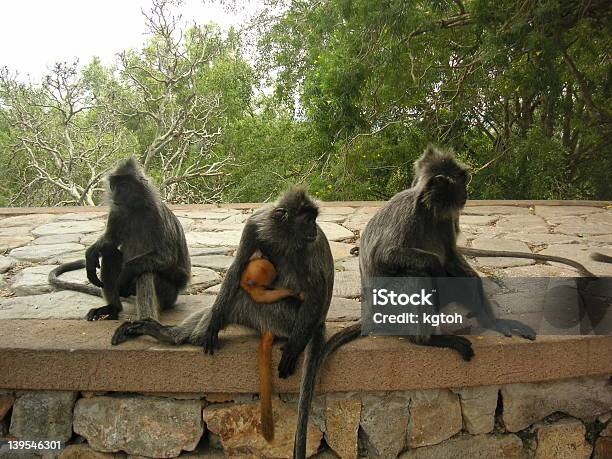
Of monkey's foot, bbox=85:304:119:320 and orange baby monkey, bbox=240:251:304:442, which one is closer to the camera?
orange baby monkey, bbox=240:251:304:442

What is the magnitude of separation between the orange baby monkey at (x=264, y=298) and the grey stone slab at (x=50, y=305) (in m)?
1.23

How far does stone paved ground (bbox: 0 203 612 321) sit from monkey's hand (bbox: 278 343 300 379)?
689mm

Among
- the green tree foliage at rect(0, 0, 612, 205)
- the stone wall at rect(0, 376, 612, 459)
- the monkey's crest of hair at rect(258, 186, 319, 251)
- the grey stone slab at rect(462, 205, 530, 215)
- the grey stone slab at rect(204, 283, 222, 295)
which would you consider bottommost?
the stone wall at rect(0, 376, 612, 459)

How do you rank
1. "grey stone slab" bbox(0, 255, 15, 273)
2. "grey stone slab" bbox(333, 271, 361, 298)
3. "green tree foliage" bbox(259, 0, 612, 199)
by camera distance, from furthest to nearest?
"green tree foliage" bbox(259, 0, 612, 199), "grey stone slab" bbox(0, 255, 15, 273), "grey stone slab" bbox(333, 271, 361, 298)

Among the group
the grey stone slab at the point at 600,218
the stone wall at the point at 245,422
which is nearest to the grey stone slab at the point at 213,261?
the stone wall at the point at 245,422

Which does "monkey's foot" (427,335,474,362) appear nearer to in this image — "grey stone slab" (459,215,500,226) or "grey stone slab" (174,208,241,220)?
"grey stone slab" (459,215,500,226)

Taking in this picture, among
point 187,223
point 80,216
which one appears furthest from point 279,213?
point 80,216

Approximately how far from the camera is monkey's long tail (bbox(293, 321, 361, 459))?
2564 mm

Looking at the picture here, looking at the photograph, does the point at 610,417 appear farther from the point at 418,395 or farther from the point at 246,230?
the point at 246,230

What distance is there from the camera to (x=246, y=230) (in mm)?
2789

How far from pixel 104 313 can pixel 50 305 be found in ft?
1.94

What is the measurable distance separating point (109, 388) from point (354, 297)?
1.60 metres

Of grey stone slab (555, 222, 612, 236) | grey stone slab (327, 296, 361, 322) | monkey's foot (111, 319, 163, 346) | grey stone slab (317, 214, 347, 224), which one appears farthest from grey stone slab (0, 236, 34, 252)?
grey stone slab (555, 222, 612, 236)

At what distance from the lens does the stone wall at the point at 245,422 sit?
288 centimetres
